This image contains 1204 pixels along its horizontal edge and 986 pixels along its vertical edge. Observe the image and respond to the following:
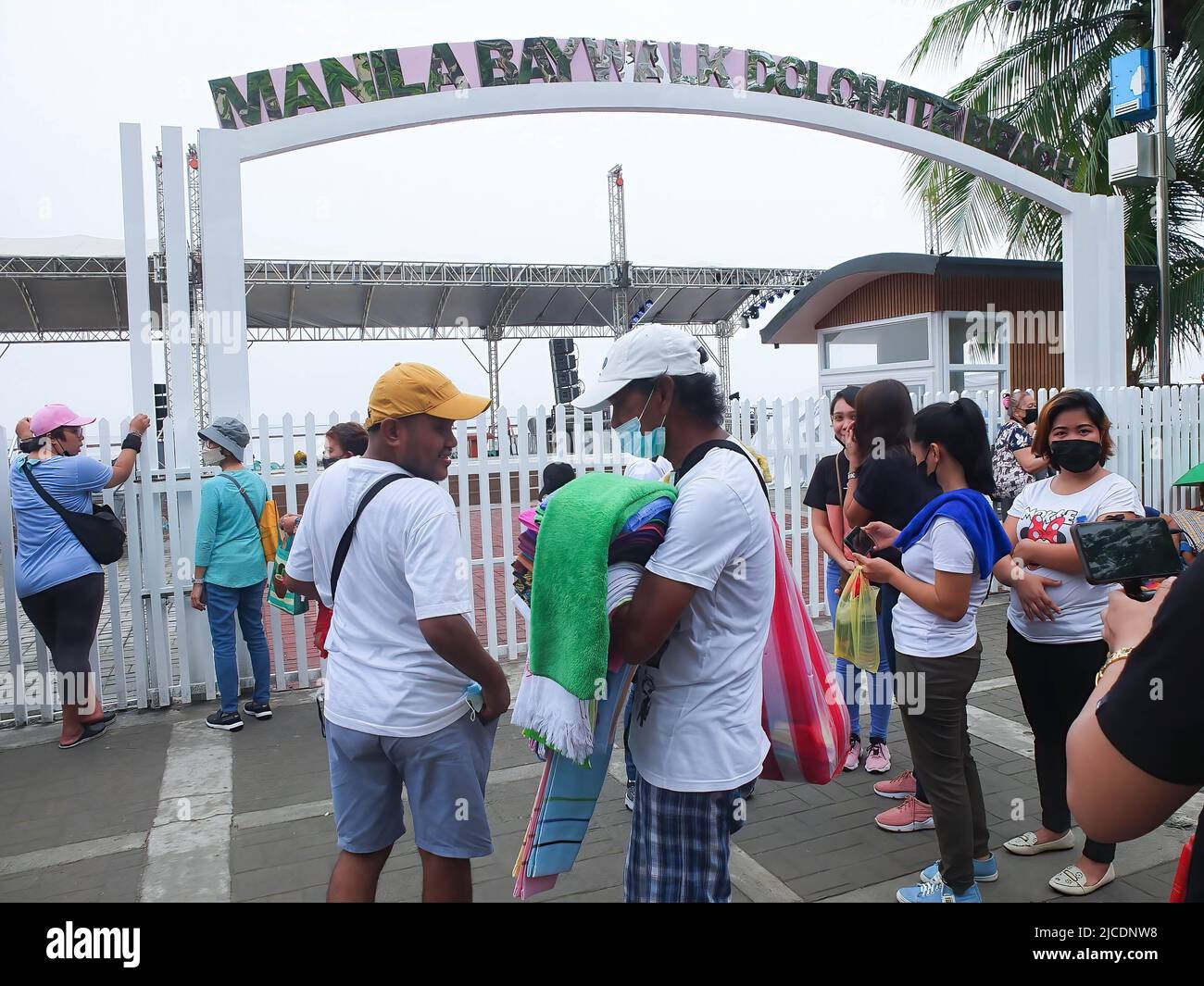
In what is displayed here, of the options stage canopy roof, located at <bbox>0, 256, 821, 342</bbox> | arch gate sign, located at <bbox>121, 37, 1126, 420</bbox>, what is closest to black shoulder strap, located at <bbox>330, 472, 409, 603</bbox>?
arch gate sign, located at <bbox>121, 37, 1126, 420</bbox>

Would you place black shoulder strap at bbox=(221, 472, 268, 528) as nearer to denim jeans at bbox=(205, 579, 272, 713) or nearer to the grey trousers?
denim jeans at bbox=(205, 579, 272, 713)

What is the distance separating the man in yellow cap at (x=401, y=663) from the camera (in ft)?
7.56

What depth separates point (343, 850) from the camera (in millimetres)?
2436

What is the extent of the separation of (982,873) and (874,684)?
1.24 meters

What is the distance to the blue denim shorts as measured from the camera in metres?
2.35

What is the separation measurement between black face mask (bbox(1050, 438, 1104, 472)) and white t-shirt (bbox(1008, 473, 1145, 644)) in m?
0.09

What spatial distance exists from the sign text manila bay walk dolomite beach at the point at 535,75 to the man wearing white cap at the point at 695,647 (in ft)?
16.1

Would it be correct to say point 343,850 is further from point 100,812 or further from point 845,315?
point 845,315

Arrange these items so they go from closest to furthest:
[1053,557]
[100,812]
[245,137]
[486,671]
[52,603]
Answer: [486,671] < [1053,557] < [100,812] < [52,603] < [245,137]

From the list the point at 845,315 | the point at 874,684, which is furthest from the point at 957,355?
the point at 874,684

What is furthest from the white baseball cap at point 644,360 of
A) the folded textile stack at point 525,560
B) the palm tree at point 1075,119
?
the palm tree at point 1075,119

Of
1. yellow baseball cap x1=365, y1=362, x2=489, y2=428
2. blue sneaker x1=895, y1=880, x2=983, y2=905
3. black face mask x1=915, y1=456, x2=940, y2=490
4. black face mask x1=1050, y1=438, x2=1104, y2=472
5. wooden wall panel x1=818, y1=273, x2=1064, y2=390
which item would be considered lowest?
blue sneaker x1=895, y1=880, x2=983, y2=905

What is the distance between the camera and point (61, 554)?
4.98 m
